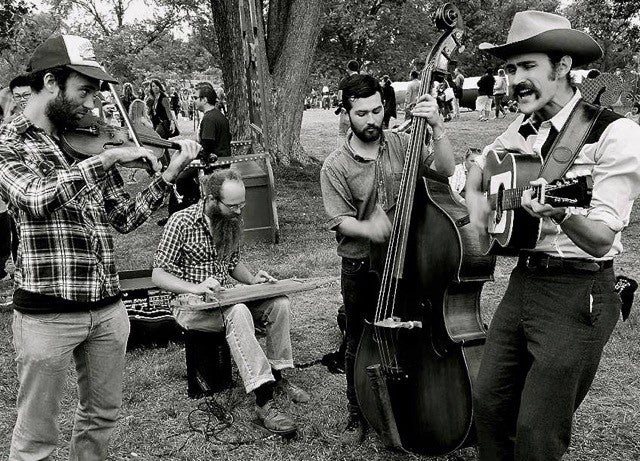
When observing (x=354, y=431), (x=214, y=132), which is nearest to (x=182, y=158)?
A: (x=354, y=431)

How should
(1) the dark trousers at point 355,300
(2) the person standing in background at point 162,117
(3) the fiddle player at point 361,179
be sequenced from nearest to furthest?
(3) the fiddle player at point 361,179 < (1) the dark trousers at point 355,300 < (2) the person standing in background at point 162,117

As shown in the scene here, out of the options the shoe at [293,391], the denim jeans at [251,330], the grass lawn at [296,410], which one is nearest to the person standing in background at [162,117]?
the grass lawn at [296,410]

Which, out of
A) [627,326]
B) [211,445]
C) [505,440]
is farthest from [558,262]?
[627,326]

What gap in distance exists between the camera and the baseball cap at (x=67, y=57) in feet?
8.59

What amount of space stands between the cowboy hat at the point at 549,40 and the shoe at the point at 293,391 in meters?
2.70

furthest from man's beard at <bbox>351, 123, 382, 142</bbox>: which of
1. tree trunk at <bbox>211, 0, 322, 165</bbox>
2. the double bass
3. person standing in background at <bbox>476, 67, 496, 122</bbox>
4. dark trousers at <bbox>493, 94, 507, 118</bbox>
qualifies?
dark trousers at <bbox>493, 94, 507, 118</bbox>

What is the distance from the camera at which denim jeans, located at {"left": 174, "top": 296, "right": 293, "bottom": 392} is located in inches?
164

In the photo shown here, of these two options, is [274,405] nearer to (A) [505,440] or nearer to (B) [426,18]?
(A) [505,440]

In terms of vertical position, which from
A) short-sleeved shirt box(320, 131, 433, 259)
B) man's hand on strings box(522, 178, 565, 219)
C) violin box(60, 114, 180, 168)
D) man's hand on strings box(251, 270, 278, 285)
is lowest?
man's hand on strings box(251, 270, 278, 285)

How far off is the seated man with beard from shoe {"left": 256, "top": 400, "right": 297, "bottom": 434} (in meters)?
0.03

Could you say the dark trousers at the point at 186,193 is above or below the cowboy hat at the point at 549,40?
below

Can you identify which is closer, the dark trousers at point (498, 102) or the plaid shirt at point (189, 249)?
the plaid shirt at point (189, 249)

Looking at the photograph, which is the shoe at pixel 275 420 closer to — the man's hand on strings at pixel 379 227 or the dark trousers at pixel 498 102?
the man's hand on strings at pixel 379 227

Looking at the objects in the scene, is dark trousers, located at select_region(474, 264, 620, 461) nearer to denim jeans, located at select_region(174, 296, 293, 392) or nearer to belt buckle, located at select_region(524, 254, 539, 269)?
belt buckle, located at select_region(524, 254, 539, 269)
